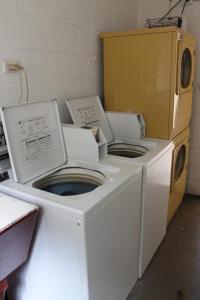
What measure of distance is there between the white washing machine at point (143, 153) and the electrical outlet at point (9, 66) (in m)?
0.51

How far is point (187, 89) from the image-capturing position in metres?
2.48

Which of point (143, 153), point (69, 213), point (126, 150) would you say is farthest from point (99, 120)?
point (69, 213)

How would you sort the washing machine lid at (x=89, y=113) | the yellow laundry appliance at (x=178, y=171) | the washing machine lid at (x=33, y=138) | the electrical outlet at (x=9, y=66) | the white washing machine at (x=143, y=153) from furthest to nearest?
1. the yellow laundry appliance at (x=178, y=171)
2. the washing machine lid at (x=89, y=113)
3. the white washing machine at (x=143, y=153)
4. the electrical outlet at (x=9, y=66)
5. the washing machine lid at (x=33, y=138)

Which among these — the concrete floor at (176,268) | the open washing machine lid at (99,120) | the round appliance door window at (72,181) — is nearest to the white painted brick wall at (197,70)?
the concrete floor at (176,268)

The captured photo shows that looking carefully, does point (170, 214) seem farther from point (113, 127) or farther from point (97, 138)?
point (97, 138)

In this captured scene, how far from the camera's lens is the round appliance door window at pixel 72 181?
165 cm

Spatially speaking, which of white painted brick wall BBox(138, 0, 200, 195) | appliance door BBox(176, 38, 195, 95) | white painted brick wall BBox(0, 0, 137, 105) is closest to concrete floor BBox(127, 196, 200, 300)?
white painted brick wall BBox(138, 0, 200, 195)

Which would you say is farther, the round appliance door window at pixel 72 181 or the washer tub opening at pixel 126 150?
the washer tub opening at pixel 126 150

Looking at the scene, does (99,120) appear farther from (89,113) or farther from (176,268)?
(176,268)

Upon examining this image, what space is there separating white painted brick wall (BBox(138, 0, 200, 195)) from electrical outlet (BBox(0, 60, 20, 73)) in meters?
1.92

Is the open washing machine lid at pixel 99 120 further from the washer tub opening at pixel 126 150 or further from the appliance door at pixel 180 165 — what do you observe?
the appliance door at pixel 180 165

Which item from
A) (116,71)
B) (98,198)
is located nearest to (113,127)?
(116,71)

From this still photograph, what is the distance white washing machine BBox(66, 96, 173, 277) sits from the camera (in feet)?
5.98

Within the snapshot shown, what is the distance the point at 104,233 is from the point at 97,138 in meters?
0.67
